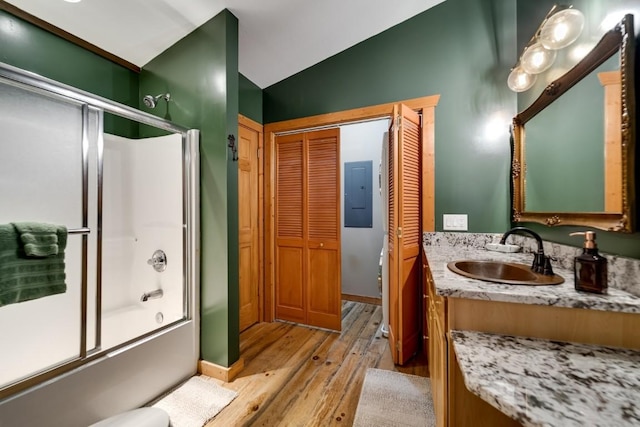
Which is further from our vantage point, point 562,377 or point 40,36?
point 40,36

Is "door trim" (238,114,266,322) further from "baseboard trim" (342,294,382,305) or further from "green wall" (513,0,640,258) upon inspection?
"green wall" (513,0,640,258)

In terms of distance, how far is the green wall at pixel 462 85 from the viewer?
6.51 ft

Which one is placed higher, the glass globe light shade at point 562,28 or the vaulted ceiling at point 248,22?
the vaulted ceiling at point 248,22

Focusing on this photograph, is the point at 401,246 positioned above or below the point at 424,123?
below

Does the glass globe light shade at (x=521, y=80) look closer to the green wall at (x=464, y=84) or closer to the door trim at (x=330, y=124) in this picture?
the green wall at (x=464, y=84)

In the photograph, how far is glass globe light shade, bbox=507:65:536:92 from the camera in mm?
1607

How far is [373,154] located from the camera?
335cm

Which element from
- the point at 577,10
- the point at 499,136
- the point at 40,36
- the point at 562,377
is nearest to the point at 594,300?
the point at 562,377

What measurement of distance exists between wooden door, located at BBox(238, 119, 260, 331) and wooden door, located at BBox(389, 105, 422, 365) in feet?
4.69

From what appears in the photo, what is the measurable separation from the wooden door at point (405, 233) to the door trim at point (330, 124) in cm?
6

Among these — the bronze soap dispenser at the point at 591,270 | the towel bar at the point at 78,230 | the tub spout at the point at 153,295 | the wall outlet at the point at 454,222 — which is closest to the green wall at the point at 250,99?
the towel bar at the point at 78,230

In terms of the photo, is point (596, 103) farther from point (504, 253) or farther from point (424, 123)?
point (424, 123)

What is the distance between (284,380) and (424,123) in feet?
7.63

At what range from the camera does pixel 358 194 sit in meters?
3.43
